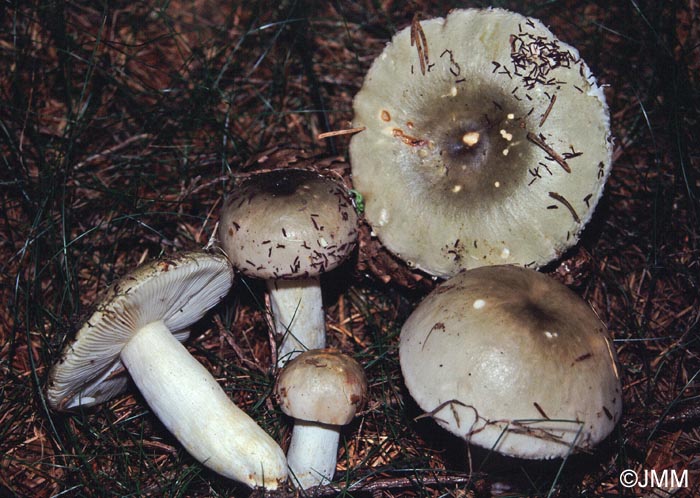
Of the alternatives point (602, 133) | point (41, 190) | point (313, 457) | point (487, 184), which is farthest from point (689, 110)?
point (41, 190)

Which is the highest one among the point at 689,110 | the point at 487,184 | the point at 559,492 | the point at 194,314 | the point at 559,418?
the point at 689,110

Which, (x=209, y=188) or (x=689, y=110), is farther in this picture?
(x=209, y=188)

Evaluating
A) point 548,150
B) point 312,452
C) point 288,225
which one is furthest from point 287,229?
point 548,150

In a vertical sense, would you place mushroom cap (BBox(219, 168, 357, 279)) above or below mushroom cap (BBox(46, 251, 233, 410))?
above

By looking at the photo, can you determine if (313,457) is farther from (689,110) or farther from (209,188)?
(689,110)

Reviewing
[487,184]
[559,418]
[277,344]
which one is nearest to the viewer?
[559,418]

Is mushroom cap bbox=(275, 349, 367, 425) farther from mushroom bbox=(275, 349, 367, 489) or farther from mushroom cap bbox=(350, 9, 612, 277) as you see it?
mushroom cap bbox=(350, 9, 612, 277)

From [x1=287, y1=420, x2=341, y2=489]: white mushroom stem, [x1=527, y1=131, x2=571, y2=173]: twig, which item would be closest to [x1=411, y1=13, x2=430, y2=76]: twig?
[x1=527, y1=131, x2=571, y2=173]: twig

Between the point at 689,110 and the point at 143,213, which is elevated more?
the point at 689,110
